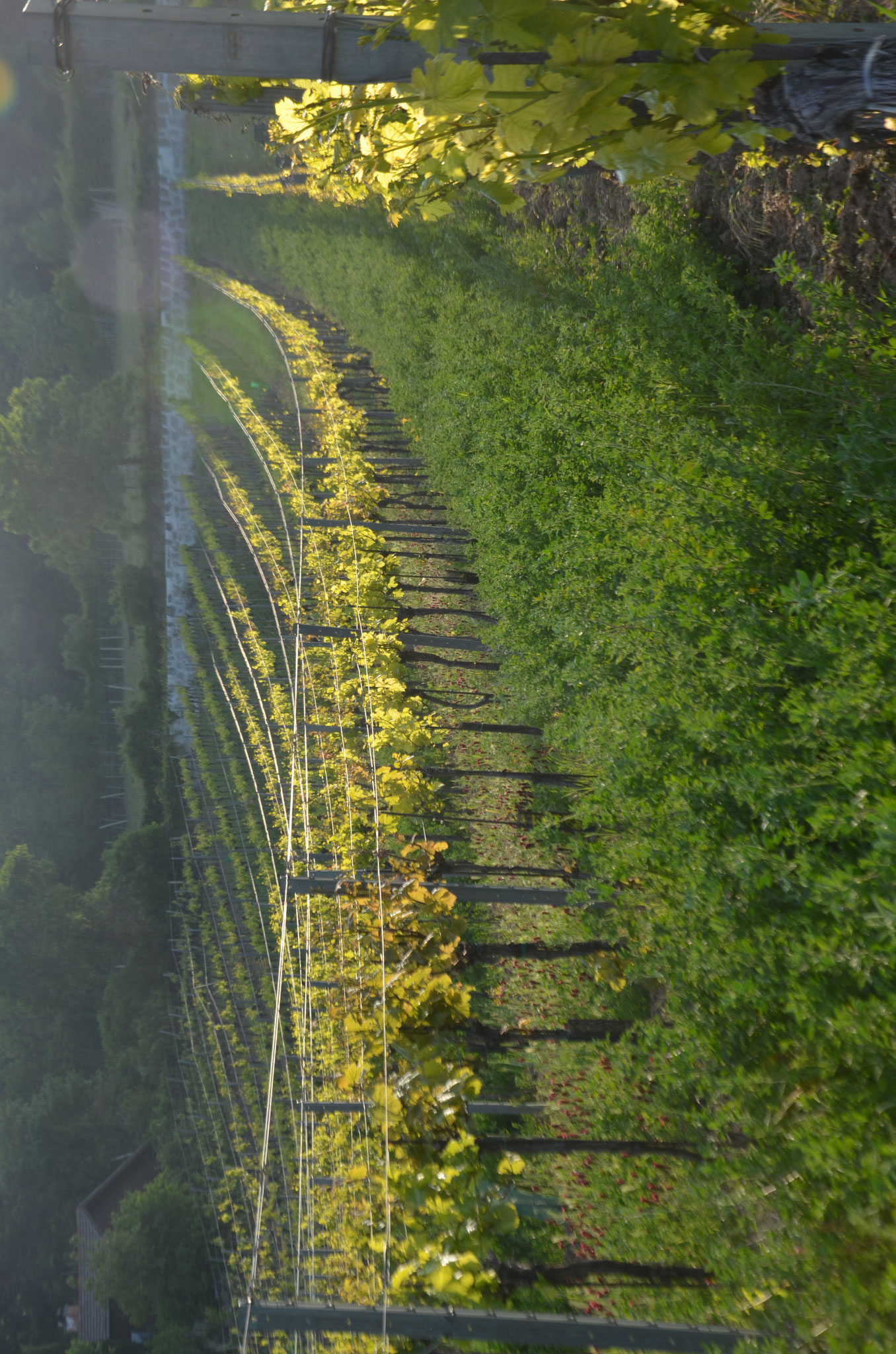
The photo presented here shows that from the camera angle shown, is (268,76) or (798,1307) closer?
(268,76)

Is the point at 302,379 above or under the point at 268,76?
above

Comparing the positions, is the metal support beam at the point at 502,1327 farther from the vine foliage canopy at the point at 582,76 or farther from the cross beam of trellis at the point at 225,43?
the cross beam of trellis at the point at 225,43

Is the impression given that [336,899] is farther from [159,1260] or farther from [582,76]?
[159,1260]

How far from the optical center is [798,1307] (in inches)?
82.7

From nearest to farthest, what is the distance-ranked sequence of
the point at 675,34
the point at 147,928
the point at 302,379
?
the point at 675,34, the point at 302,379, the point at 147,928

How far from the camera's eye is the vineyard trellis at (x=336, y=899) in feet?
11.3

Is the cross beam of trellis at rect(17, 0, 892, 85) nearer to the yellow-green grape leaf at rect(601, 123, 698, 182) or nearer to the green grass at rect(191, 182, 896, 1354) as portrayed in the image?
the yellow-green grape leaf at rect(601, 123, 698, 182)

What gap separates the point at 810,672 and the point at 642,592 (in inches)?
32.9

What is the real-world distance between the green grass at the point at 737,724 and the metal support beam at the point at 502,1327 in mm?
164

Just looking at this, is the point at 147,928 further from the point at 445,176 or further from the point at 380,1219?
the point at 445,176

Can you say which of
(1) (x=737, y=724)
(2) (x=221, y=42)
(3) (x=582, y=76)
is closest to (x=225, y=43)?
(2) (x=221, y=42)

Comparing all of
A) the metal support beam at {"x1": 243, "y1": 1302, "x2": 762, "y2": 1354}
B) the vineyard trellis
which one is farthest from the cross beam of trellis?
the metal support beam at {"x1": 243, "y1": 1302, "x2": 762, "y2": 1354}

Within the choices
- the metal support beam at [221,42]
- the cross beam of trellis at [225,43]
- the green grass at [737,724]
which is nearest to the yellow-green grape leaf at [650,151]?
the cross beam of trellis at [225,43]

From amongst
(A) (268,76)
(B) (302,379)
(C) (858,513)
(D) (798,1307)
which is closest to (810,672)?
(C) (858,513)
